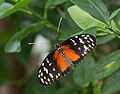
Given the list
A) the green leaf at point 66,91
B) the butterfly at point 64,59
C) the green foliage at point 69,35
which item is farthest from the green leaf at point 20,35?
the green leaf at point 66,91

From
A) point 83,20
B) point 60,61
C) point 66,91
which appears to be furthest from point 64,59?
point 66,91

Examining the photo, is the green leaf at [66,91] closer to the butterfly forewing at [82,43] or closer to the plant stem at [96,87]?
the plant stem at [96,87]

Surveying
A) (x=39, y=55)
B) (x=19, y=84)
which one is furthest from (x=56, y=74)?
(x=39, y=55)

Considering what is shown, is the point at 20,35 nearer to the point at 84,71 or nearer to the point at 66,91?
the point at 84,71

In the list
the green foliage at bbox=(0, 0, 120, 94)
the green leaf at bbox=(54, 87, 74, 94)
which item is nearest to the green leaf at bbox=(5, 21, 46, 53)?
the green foliage at bbox=(0, 0, 120, 94)

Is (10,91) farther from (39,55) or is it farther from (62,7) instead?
(62,7)
